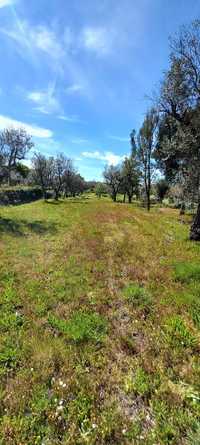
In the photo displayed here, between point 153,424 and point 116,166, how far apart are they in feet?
247

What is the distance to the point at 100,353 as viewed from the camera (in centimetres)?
488

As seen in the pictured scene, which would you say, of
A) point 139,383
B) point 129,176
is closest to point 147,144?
point 129,176

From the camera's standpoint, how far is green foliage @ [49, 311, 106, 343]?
17.5 ft

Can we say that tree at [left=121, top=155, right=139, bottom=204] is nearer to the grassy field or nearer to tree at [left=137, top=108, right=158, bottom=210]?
tree at [left=137, top=108, right=158, bottom=210]

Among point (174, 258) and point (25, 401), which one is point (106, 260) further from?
point (25, 401)

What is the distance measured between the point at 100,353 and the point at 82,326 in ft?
3.09

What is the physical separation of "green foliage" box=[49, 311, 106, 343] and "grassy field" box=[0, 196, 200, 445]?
0.02 meters

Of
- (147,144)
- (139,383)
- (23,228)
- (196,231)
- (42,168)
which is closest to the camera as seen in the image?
(139,383)

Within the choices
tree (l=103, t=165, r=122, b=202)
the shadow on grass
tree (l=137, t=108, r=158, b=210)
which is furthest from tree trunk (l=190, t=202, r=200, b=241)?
tree (l=103, t=165, r=122, b=202)

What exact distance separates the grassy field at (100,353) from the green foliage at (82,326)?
2cm

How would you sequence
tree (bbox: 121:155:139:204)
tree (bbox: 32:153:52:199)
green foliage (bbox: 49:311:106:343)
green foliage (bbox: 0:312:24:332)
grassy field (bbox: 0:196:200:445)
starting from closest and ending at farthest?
grassy field (bbox: 0:196:200:445), green foliage (bbox: 49:311:106:343), green foliage (bbox: 0:312:24:332), tree (bbox: 32:153:52:199), tree (bbox: 121:155:139:204)

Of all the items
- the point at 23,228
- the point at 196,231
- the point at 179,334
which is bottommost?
the point at 179,334

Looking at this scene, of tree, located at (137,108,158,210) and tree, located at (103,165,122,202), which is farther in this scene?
tree, located at (103,165,122,202)

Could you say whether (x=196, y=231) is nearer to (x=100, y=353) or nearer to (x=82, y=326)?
(x=82, y=326)
